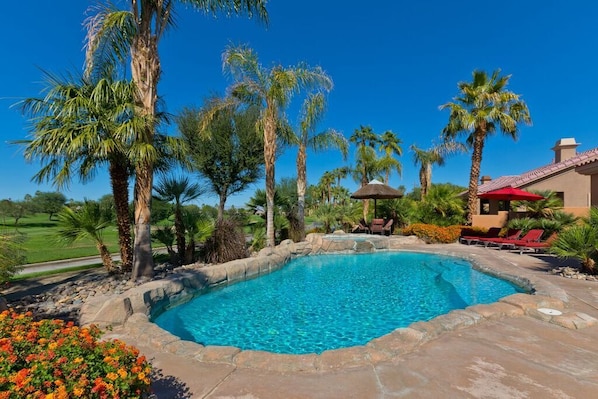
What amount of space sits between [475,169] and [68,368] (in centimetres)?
1860

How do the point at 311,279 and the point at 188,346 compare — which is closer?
the point at 188,346

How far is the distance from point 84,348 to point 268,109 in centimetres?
1128

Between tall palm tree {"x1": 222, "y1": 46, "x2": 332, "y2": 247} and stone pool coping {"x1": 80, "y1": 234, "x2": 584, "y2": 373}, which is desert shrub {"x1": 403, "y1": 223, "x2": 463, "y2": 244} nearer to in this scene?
stone pool coping {"x1": 80, "y1": 234, "x2": 584, "y2": 373}

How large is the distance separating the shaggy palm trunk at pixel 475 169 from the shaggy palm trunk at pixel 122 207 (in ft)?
52.6

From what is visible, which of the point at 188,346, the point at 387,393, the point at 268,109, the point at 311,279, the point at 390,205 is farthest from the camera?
the point at 390,205

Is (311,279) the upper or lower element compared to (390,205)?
lower

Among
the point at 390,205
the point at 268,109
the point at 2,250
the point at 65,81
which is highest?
the point at 268,109

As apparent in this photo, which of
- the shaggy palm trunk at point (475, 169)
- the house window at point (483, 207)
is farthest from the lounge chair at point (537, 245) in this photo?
the house window at point (483, 207)

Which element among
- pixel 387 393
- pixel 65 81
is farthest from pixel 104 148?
pixel 387 393

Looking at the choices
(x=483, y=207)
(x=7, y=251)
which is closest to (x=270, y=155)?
(x=7, y=251)

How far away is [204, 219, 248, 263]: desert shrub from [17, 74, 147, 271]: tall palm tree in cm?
405

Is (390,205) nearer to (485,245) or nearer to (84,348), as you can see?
(485,245)

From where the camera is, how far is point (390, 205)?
18.5 m

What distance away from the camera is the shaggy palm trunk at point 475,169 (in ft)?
52.0
